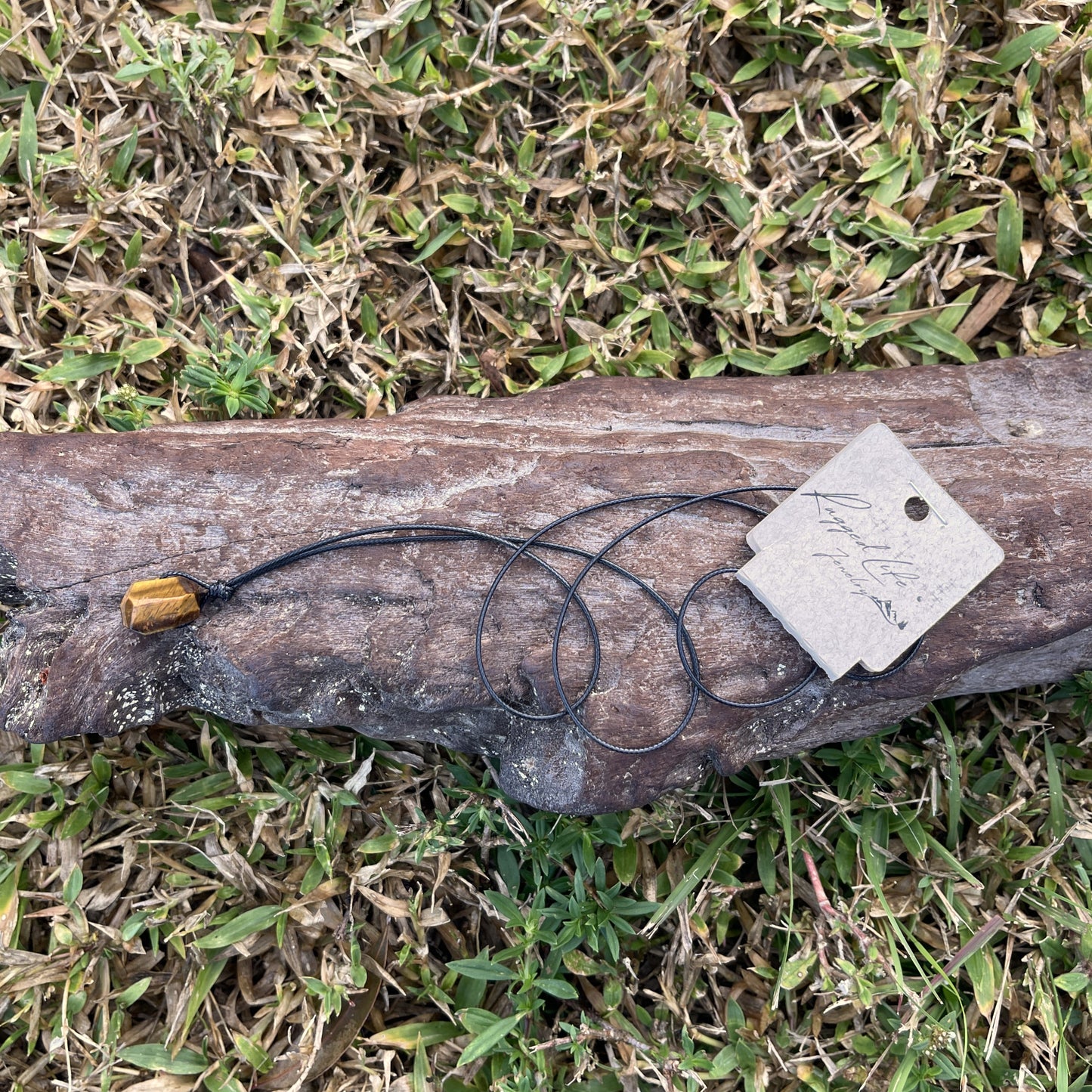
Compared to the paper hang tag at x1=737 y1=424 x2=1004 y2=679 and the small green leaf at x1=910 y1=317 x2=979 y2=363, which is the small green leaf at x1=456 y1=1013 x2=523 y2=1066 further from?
the small green leaf at x1=910 y1=317 x2=979 y2=363

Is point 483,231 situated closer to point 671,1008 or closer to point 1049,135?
point 1049,135

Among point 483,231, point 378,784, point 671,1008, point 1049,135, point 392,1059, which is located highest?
point 1049,135

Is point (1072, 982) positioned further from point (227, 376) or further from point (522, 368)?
point (227, 376)

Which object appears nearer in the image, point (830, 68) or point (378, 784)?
point (378, 784)

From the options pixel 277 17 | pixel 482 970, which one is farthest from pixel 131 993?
pixel 277 17

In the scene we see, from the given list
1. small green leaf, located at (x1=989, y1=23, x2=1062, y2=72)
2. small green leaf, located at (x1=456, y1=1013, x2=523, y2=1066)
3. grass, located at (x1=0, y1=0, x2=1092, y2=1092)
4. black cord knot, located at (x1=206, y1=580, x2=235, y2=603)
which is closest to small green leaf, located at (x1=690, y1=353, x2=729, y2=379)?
grass, located at (x1=0, y1=0, x2=1092, y2=1092)

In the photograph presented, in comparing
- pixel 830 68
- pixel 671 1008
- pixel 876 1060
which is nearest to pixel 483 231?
pixel 830 68
